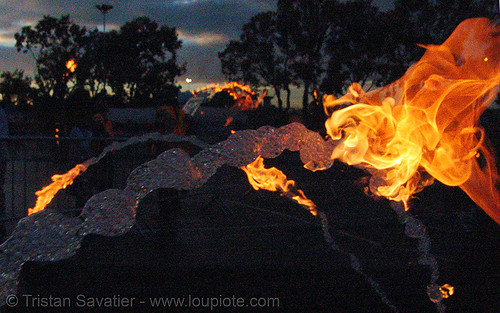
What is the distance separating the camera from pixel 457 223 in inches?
A: 293

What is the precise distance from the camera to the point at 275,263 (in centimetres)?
503

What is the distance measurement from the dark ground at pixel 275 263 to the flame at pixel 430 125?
0.86 metres

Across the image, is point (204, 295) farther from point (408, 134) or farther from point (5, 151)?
point (5, 151)

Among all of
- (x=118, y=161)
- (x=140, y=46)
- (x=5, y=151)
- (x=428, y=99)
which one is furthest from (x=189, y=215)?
(x=140, y=46)

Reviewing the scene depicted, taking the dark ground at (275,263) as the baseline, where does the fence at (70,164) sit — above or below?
above

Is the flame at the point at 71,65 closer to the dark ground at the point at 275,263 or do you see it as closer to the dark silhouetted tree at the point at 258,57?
the dark silhouetted tree at the point at 258,57

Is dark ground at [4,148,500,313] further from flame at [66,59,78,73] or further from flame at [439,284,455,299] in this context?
flame at [66,59,78,73]

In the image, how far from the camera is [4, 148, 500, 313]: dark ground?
4023 mm

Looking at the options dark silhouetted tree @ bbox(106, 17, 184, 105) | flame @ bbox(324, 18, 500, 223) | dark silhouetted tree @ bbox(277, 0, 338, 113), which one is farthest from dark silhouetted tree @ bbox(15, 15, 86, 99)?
flame @ bbox(324, 18, 500, 223)

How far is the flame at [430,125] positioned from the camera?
359 cm

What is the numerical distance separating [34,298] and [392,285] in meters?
3.05

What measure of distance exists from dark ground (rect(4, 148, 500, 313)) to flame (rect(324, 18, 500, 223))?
33.9 inches

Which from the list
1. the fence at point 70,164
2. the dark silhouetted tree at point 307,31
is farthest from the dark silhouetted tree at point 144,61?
the fence at point 70,164

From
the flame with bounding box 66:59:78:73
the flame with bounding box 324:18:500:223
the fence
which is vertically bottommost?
the fence
